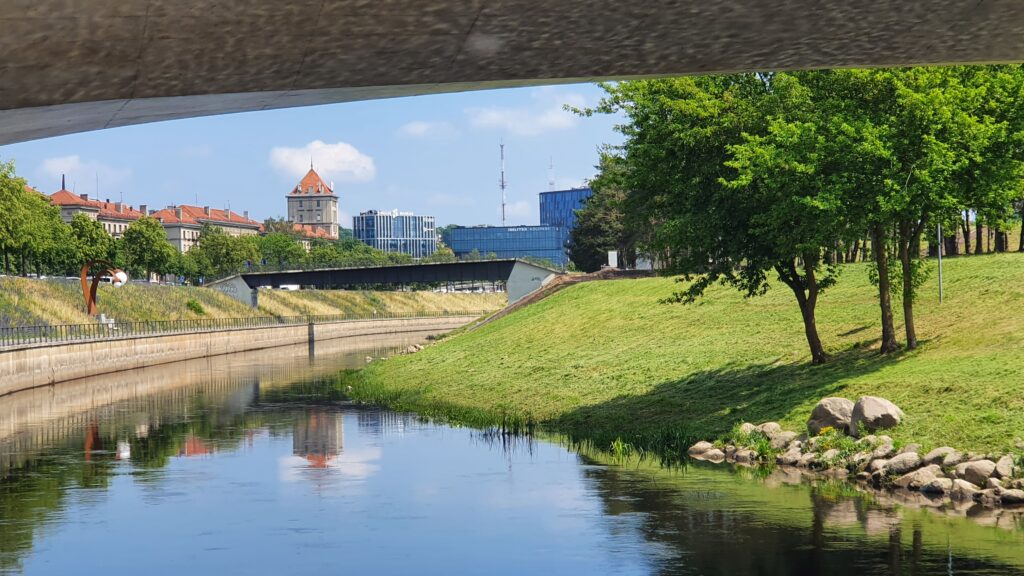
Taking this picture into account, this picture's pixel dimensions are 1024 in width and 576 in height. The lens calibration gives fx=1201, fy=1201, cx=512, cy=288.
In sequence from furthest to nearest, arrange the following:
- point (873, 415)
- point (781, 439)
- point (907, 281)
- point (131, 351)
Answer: point (131, 351) → point (907, 281) → point (781, 439) → point (873, 415)

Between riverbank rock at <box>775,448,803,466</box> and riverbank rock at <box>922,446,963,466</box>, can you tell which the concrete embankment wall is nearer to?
riverbank rock at <box>775,448,803,466</box>

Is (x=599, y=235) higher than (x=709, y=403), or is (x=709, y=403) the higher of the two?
(x=599, y=235)

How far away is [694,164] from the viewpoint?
131 ft

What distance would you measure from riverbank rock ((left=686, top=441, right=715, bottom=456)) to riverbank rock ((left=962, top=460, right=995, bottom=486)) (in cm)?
857

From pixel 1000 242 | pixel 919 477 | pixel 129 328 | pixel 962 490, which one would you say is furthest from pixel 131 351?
pixel 962 490

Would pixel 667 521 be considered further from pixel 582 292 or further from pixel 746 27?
pixel 582 292

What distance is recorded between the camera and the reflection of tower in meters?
38.3

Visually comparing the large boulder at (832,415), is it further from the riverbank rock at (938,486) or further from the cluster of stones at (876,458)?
the riverbank rock at (938,486)

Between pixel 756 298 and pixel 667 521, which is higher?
pixel 756 298

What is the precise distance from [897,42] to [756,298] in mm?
47196

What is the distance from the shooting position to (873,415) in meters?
30.4

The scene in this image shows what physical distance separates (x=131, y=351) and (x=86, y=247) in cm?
5861

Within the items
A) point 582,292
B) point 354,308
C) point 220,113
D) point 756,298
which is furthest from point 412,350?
point 354,308

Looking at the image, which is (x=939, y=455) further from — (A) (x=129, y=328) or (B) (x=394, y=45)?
(A) (x=129, y=328)
